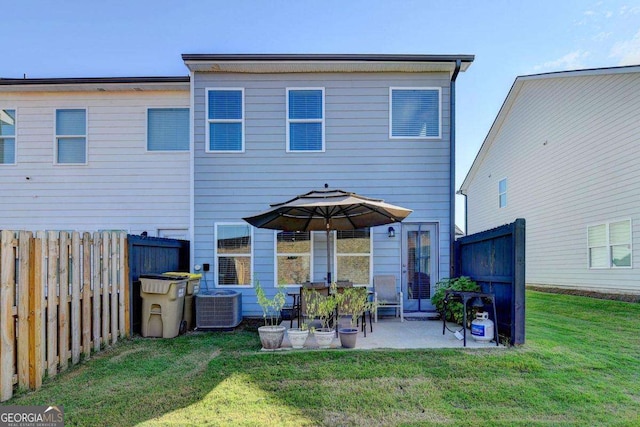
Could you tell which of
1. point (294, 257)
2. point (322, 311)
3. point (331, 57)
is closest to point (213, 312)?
point (294, 257)

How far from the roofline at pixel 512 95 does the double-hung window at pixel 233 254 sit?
9.15 metres

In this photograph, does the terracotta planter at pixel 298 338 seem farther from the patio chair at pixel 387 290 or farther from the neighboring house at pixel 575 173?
the neighboring house at pixel 575 173

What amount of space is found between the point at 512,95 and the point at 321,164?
8.51 m

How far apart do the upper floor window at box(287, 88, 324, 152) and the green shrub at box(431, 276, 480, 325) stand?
3.57 m

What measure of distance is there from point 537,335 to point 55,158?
1000 centimetres

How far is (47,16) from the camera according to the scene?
11.0m

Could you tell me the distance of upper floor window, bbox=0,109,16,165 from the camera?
8.45 metres

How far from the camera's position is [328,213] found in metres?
6.00

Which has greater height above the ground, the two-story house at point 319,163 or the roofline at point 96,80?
the roofline at point 96,80

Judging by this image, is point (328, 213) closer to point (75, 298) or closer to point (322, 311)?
point (322, 311)

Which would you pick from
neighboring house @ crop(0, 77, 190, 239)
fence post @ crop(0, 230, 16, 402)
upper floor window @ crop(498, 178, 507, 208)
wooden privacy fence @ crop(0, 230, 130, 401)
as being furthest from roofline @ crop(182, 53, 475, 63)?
upper floor window @ crop(498, 178, 507, 208)

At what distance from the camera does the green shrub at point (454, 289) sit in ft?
20.1

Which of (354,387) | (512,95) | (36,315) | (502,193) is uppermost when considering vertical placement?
(512,95)

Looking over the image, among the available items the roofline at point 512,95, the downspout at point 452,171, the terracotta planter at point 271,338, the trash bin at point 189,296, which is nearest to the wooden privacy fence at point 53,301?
the trash bin at point 189,296
